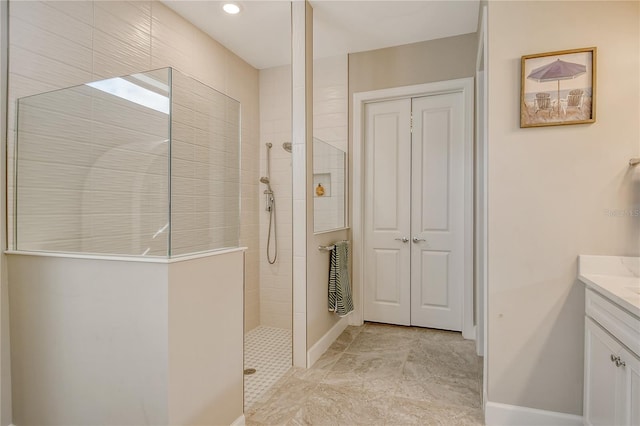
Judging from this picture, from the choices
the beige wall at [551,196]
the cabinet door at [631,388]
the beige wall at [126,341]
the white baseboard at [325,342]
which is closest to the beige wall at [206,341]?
the beige wall at [126,341]

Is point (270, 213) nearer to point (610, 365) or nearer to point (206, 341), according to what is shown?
point (206, 341)

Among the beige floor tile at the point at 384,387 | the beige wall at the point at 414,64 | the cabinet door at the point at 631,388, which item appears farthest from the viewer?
the beige wall at the point at 414,64

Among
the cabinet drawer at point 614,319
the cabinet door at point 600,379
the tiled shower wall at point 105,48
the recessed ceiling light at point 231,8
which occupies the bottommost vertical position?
the cabinet door at point 600,379

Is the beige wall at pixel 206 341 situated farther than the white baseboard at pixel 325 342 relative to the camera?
No

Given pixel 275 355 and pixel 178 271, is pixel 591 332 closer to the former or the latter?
pixel 178 271

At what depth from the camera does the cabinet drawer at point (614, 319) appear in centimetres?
122

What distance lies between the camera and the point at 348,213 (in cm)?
341

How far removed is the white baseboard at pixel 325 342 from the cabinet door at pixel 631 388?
1.80 m

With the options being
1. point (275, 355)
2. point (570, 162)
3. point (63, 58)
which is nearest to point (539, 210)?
point (570, 162)

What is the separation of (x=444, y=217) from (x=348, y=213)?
912 millimetres

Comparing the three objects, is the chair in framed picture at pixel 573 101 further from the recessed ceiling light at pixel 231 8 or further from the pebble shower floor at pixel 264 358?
the pebble shower floor at pixel 264 358

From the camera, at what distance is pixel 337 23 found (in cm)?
284

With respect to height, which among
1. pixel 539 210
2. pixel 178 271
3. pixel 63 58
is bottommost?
pixel 178 271

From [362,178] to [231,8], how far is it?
1827 mm
